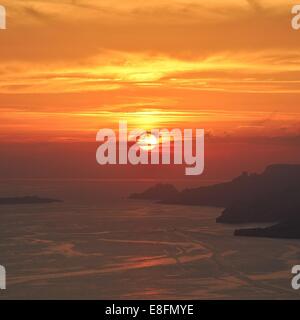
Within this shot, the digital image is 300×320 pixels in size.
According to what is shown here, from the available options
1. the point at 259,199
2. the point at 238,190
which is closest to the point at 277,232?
the point at 259,199

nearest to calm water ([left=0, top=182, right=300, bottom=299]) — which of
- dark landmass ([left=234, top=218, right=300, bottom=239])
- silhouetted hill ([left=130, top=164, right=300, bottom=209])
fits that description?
dark landmass ([left=234, top=218, right=300, bottom=239])

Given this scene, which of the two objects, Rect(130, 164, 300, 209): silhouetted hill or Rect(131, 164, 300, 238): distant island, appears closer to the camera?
Rect(131, 164, 300, 238): distant island

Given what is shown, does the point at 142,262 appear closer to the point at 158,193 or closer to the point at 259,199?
the point at 259,199

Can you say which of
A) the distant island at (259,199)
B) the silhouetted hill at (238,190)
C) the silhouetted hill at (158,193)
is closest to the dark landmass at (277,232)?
the distant island at (259,199)

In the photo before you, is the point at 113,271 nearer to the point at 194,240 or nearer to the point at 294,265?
the point at 294,265

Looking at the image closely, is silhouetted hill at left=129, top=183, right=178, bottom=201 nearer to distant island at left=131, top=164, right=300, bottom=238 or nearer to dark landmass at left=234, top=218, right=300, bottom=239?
distant island at left=131, top=164, right=300, bottom=238

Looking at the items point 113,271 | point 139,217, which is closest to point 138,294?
point 113,271

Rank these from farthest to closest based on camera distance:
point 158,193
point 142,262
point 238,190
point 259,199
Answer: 1. point 158,193
2. point 238,190
3. point 259,199
4. point 142,262
